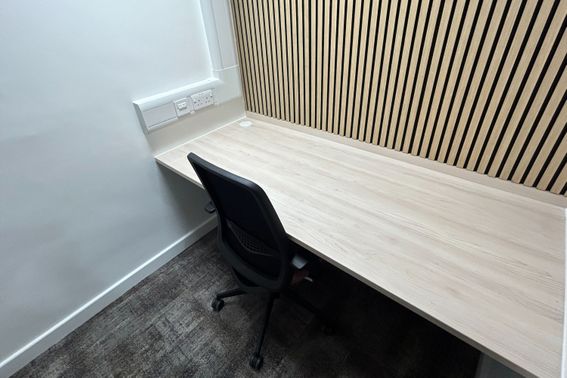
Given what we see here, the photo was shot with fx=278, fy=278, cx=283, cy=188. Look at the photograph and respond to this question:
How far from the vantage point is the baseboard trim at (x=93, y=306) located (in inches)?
54.6

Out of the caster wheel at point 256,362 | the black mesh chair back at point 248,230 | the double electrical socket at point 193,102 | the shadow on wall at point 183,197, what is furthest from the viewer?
the shadow on wall at point 183,197

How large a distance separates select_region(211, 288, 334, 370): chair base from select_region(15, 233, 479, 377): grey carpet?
4cm

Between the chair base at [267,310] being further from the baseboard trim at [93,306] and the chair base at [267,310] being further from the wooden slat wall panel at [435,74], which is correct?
the wooden slat wall panel at [435,74]

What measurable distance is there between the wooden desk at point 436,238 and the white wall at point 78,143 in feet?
1.04

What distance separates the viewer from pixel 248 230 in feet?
3.84

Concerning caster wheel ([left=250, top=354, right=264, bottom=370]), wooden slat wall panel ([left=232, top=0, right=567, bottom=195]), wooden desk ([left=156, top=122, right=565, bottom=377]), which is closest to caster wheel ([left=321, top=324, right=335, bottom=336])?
caster wheel ([left=250, top=354, right=264, bottom=370])

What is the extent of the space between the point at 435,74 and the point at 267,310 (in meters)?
1.31

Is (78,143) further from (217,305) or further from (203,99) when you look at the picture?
(217,305)

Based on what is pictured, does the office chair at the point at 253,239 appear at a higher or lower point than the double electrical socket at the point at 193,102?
lower

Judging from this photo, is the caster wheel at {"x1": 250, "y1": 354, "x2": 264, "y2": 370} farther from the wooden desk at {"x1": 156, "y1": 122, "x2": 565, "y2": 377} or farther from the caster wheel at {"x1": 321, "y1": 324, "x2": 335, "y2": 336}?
the wooden desk at {"x1": 156, "y1": 122, "x2": 565, "y2": 377}

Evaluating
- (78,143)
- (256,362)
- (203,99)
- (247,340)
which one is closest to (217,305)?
(247,340)

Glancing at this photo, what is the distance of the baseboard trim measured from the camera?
139 centimetres

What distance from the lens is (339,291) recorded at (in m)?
1.68

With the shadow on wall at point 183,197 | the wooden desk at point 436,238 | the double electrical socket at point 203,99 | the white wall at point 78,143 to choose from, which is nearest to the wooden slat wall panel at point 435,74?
the wooden desk at point 436,238
